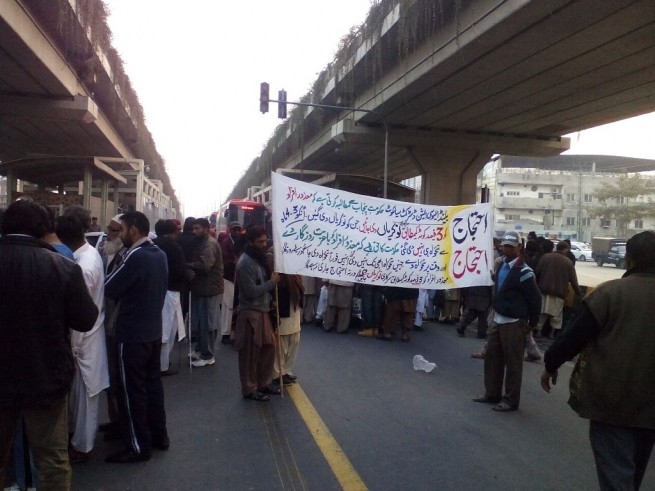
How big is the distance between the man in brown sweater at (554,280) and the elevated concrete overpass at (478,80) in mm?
3511

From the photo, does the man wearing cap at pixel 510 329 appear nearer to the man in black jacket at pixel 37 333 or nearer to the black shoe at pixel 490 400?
the black shoe at pixel 490 400

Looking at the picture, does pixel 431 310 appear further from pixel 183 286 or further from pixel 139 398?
pixel 139 398

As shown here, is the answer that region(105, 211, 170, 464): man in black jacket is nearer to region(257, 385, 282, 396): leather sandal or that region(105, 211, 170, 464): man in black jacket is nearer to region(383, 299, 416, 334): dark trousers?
region(257, 385, 282, 396): leather sandal

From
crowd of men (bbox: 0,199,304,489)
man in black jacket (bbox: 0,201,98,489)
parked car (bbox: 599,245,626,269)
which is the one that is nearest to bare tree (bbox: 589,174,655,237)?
parked car (bbox: 599,245,626,269)

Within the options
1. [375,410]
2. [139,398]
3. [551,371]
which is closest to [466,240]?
[375,410]

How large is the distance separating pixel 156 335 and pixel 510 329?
3.52 meters

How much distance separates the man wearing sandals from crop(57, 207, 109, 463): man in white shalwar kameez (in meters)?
1.74

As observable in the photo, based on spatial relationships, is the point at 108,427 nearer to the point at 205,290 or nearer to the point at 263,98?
the point at 205,290

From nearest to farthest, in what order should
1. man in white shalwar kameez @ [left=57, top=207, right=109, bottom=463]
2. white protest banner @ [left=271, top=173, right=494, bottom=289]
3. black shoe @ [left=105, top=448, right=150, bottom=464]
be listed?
man in white shalwar kameez @ [left=57, top=207, right=109, bottom=463]
black shoe @ [left=105, top=448, right=150, bottom=464]
white protest banner @ [left=271, top=173, right=494, bottom=289]

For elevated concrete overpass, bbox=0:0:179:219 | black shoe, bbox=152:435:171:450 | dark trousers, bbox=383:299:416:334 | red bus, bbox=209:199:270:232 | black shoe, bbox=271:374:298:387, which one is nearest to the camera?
black shoe, bbox=152:435:171:450

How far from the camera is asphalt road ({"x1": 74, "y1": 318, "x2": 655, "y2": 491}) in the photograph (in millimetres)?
3881

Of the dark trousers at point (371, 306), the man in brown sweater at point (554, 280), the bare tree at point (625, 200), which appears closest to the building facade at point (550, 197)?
the bare tree at point (625, 200)

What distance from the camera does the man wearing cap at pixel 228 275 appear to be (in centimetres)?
858

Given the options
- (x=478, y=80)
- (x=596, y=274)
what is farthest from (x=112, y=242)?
(x=596, y=274)
